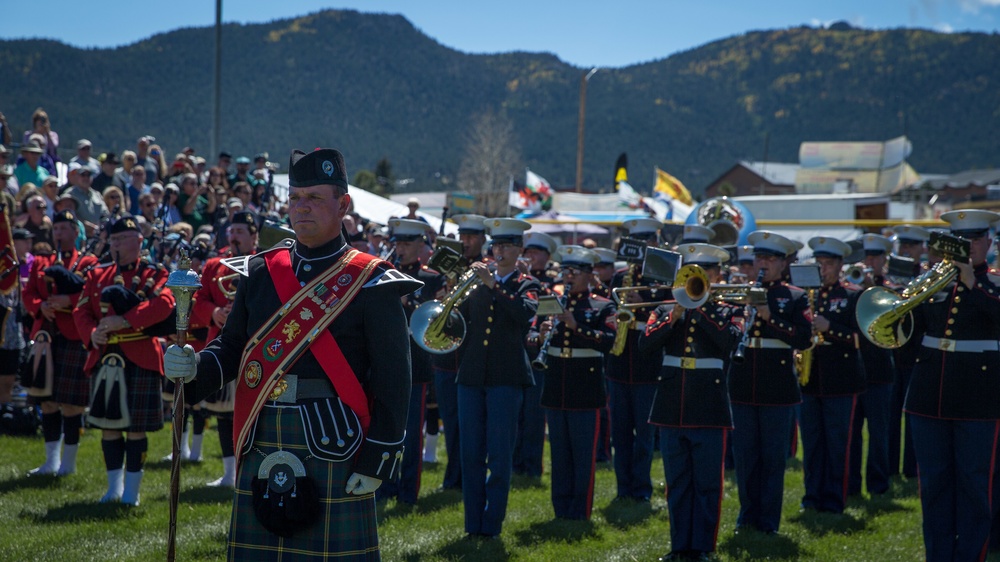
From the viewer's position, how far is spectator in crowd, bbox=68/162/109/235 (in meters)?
13.4

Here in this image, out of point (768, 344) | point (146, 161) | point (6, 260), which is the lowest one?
point (768, 344)

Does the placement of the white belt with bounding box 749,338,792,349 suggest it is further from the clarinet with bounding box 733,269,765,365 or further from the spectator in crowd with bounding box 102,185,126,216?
the spectator in crowd with bounding box 102,185,126,216

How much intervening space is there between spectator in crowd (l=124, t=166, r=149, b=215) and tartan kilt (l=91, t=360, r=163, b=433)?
7412mm

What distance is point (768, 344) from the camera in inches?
329

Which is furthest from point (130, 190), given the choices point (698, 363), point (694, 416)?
point (694, 416)

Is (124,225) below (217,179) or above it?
below

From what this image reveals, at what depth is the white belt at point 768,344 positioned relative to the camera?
8323 mm

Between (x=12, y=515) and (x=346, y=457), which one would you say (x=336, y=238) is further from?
(x=12, y=515)

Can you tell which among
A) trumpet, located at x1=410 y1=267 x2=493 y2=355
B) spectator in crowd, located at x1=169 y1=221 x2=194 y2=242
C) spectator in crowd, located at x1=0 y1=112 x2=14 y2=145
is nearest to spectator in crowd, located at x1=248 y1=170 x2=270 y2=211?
spectator in crowd, located at x1=0 y1=112 x2=14 y2=145

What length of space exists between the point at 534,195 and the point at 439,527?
74.5 ft

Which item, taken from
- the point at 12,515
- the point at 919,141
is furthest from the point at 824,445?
the point at 919,141

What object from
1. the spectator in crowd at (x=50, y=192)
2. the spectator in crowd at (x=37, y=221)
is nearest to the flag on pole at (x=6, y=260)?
the spectator in crowd at (x=37, y=221)

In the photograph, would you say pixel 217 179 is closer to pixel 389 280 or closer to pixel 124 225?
pixel 124 225

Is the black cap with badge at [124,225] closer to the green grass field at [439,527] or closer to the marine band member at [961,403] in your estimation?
the green grass field at [439,527]
